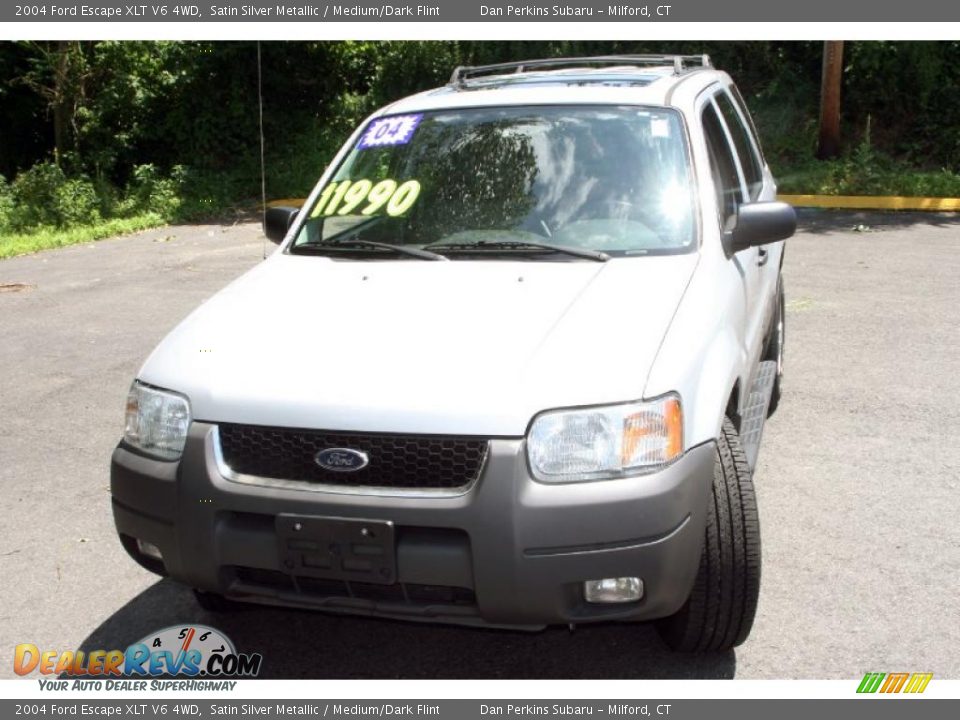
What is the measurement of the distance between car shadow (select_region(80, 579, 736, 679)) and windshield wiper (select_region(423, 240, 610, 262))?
131 centimetres

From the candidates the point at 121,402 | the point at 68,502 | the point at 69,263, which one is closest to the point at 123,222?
the point at 69,263

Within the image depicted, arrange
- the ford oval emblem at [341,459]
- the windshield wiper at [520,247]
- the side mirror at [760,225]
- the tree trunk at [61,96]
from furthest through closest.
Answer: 1. the tree trunk at [61,96]
2. the side mirror at [760,225]
3. the windshield wiper at [520,247]
4. the ford oval emblem at [341,459]

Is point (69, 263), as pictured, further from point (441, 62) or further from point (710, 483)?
point (710, 483)

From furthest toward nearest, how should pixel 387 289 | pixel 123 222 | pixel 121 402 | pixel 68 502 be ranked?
pixel 123 222
pixel 121 402
pixel 68 502
pixel 387 289

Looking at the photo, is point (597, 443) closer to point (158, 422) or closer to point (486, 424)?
point (486, 424)

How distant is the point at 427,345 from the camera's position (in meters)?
3.15

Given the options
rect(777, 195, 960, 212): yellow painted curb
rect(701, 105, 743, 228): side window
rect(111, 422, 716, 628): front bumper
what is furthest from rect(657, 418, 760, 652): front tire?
rect(777, 195, 960, 212): yellow painted curb

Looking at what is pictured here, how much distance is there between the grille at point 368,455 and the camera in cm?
288

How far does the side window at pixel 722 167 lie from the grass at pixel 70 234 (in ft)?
38.1

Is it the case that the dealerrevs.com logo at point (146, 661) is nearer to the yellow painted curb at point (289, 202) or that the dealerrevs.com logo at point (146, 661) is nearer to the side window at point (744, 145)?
the side window at point (744, 145)

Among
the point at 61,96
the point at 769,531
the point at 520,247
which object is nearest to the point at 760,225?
the point at 520,247

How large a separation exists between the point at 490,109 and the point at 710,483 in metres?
2.13

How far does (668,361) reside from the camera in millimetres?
3037

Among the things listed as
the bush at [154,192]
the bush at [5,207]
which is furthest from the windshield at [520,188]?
the bush at [5,207]
